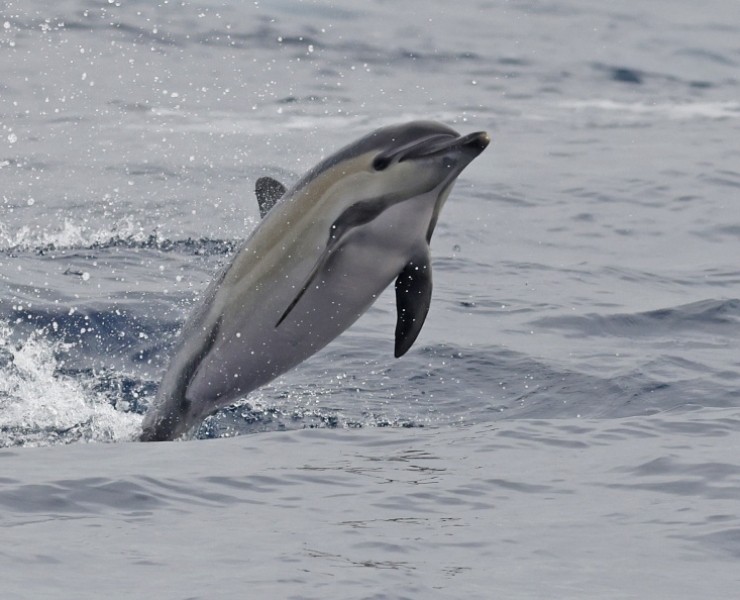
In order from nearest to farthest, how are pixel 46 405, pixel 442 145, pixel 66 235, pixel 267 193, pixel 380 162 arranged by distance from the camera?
pixel 442 145, pixel 380 162, pixel 267 193, pixel 46 405, pixel 66 235

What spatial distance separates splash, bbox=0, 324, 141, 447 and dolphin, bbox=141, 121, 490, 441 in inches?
31.4

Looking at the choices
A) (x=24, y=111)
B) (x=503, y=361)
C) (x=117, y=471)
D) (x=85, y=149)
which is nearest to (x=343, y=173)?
(x=117, y=471)

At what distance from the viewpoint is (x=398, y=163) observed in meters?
7.16

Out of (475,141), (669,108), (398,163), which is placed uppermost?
(475,141)

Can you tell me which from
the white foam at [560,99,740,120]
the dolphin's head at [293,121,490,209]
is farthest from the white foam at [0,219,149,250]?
the white foam at [560,99,740,120]

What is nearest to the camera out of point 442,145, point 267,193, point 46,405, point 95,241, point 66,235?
point 442,145

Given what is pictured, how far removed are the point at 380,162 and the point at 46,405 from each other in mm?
2786

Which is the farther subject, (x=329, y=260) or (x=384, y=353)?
(x=384, y=353)

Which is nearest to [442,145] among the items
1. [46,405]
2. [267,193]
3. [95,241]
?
[267,193]

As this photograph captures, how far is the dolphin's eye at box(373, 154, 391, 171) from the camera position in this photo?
283 inches

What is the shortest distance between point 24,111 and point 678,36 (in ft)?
58.4

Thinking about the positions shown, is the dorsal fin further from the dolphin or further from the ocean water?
the ocean water

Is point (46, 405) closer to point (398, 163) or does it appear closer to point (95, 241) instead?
point (398, 163)

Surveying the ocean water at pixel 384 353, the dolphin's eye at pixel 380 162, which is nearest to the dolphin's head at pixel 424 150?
the dolphin's eye at pixel 380 162
